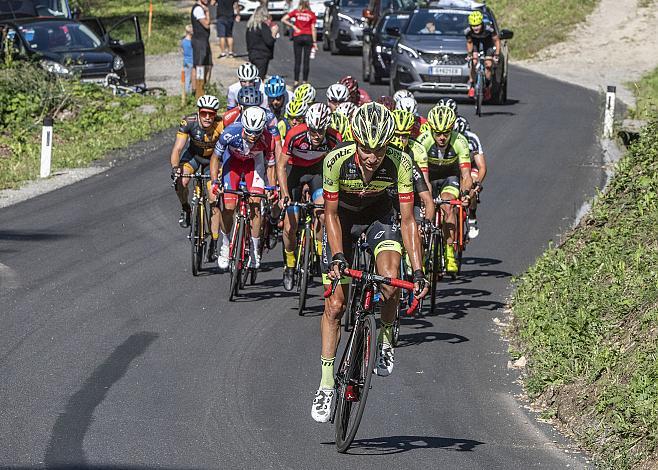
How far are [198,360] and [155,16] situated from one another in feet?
135

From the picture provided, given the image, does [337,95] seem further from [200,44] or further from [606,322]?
[200,44]

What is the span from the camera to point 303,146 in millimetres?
13258

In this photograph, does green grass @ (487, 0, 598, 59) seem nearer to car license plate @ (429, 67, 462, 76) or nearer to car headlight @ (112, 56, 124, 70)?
car license plate @ (429, 67, 462, 76)

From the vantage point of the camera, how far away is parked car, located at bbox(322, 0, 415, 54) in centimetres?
3838

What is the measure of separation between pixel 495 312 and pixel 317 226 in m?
2.00

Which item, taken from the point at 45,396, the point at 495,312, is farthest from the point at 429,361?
the point at 45,396

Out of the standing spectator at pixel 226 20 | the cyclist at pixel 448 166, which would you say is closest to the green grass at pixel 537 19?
the standing spectator at pixel 226 20

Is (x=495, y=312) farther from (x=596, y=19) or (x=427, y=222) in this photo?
(x=596, y=19)

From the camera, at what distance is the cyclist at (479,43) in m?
26.3

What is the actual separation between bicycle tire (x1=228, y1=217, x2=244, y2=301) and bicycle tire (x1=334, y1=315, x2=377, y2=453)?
500 cm

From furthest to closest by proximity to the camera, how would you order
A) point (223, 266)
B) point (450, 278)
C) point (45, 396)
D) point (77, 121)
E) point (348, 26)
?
point (348, 26)
point (77, 121)
point (450, 278)
point (223, 266)
point (45, 396)

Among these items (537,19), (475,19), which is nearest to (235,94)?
(475,19)

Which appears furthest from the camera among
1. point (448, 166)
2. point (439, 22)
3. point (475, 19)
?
point (439, 22)

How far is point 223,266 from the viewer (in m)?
14.1
